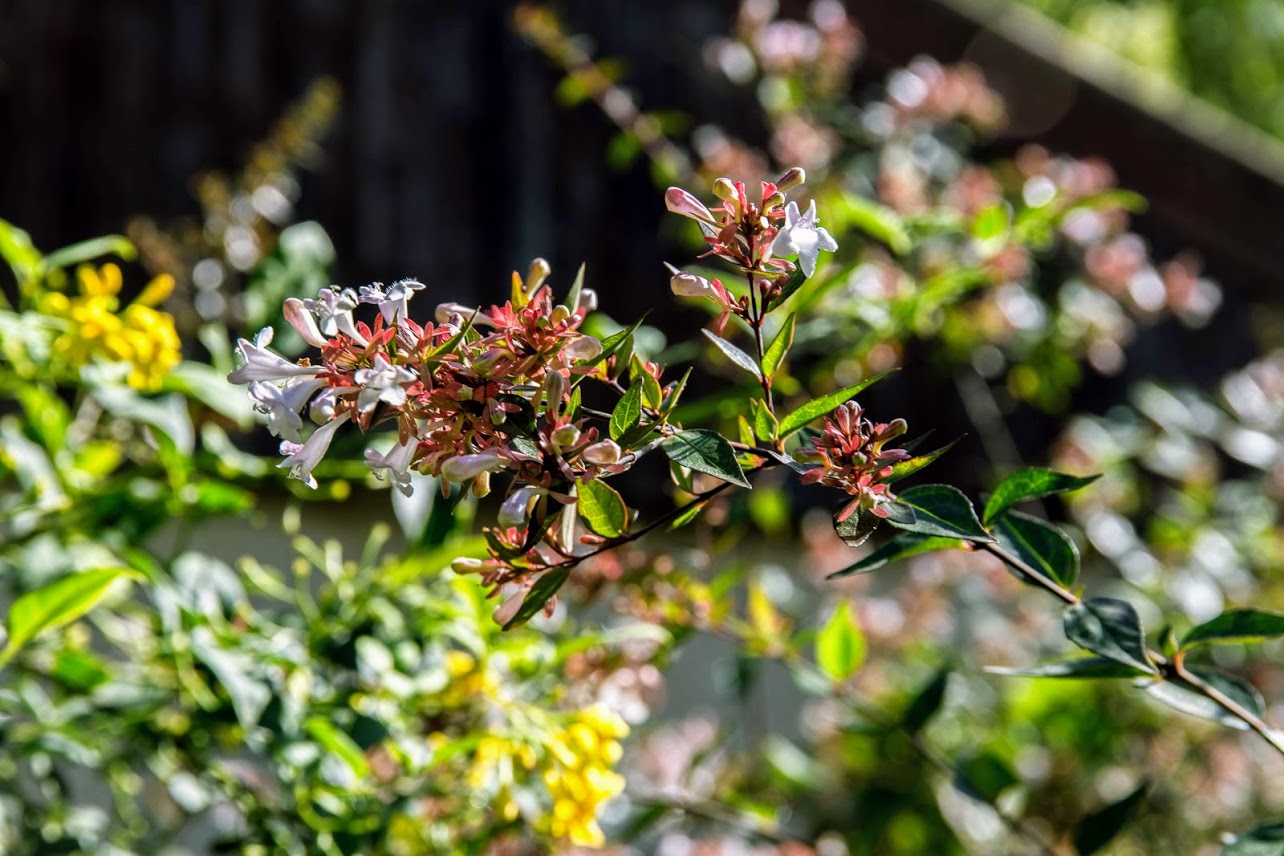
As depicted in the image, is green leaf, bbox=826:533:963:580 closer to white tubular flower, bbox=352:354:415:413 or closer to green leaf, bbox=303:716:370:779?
white tubular flower, bbox=352:354:415:413

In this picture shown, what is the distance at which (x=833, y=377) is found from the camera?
4.45ft

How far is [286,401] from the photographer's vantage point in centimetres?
54

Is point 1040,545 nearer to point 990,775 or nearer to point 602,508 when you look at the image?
point 602,508

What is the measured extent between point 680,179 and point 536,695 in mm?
961

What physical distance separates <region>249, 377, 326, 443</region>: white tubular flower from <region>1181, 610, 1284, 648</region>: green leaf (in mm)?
414

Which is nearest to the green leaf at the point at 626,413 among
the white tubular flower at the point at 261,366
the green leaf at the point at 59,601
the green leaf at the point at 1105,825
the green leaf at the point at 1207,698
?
the white tubular flower at the point at 261,366

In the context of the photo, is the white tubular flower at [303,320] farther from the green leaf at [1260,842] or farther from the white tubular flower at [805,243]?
the green leaf at [1260,842]

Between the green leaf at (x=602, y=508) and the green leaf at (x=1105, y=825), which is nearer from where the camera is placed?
the green leaf at (x=602, y=508)

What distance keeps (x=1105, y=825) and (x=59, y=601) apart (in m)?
0.64

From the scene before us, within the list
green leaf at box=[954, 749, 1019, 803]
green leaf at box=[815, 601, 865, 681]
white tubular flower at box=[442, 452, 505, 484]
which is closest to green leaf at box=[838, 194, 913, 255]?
green leaf at box=[815, 601, 865, 681]

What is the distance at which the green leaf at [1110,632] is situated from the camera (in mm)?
614

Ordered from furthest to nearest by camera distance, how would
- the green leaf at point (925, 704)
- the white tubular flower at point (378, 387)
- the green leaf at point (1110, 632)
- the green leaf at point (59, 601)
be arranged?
the green leaf at point (925, 704), the green leaf at point (59, 601), the green leaf at point (1110, 632), the white tubular flower at point (378, 387)

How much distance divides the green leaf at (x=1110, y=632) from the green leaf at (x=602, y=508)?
21cm

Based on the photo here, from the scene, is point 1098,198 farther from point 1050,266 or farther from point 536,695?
point 1050,266
